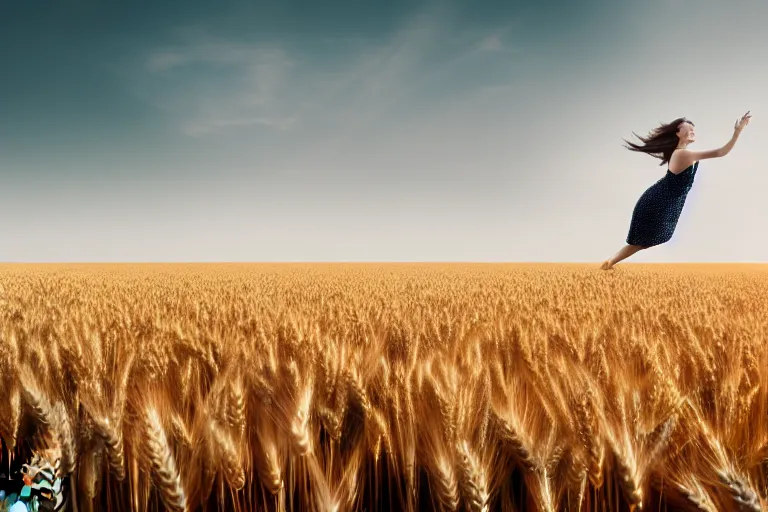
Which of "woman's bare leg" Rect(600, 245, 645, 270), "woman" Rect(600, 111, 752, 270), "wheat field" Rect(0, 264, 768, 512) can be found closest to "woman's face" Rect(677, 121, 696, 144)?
"woman" Rect(600, 111, 752, 270)

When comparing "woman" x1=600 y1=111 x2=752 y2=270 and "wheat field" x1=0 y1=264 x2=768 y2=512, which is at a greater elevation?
"woman" x1=600 y1=111 x2=752 y2=270

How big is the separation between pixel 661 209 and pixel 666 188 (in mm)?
206

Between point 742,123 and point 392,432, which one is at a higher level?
point 742,123

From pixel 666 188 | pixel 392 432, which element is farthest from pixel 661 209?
pixel 392 432

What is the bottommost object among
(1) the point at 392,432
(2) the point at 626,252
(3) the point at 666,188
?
(1) the point at 392,432

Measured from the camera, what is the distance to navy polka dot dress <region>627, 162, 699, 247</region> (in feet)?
15.3

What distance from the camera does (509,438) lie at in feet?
4.70

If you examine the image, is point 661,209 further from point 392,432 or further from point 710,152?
point 392,432

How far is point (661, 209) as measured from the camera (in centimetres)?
479

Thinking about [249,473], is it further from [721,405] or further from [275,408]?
[721,405]

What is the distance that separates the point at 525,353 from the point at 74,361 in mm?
2049

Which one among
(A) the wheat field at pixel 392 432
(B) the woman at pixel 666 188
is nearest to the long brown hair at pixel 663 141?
(B) the woman at pixel 666 188

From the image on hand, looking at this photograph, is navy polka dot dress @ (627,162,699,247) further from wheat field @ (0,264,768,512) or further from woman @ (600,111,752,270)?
wheat field @ (0,264,768,512)

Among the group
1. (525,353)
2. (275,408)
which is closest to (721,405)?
(525,353)
